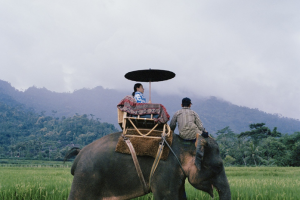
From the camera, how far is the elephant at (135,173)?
3602 mm

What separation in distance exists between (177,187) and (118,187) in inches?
33.9

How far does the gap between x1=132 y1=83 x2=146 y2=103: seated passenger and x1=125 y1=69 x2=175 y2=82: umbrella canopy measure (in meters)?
0.19

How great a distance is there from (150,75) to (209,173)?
6.12 feet

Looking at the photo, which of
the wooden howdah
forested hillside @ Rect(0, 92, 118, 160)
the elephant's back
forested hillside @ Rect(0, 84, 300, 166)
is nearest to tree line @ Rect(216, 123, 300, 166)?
forested hillside @ Rect(0, 84, 300, 166)

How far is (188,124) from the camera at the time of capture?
4051 mm

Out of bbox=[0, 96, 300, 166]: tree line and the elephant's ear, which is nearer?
the elephant's ear

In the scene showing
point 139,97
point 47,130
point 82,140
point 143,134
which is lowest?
point 82,140

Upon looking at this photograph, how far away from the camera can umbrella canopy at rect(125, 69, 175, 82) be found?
13.8 ft

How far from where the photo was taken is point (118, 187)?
3.67m

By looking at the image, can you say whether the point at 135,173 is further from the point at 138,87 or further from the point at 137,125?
the point at 138,87

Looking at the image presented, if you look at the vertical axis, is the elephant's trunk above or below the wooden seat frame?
below

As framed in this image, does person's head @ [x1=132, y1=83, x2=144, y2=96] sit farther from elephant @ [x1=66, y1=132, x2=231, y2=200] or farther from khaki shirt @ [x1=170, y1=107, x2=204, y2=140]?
elephant @ [x1=66, y1=132, x2=231, y2=200]

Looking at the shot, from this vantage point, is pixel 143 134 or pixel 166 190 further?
pixel 143 134

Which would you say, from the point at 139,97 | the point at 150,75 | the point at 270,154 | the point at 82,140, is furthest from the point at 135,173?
the point at 82,140
